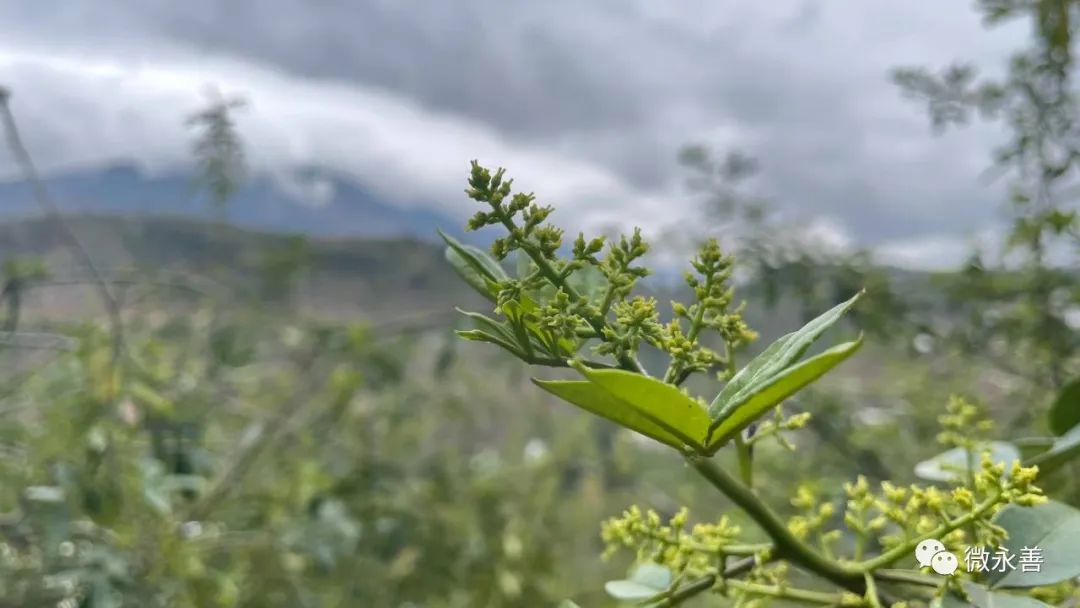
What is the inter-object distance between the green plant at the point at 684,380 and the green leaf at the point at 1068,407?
0.12 m

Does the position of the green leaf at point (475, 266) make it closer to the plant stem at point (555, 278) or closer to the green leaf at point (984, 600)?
the plant stem at point (555, 278)

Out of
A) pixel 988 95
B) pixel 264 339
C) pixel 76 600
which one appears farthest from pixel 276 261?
pixel 988 95

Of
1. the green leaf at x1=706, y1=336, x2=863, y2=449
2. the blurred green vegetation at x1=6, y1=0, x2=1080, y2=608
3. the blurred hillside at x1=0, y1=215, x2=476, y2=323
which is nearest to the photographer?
the green leaf at x1=706, y1=336, x2=863, y2=449

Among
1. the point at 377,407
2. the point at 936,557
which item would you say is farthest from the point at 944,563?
the point at 377,407

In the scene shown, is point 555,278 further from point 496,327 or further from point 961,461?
point 961,461

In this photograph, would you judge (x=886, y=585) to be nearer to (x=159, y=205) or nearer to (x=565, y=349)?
(x=565, y=349)

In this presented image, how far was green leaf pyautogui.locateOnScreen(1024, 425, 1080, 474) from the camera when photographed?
1.00 ft

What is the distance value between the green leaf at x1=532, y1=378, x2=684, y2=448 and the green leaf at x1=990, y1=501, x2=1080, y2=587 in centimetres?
11

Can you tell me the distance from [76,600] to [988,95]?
34.8 inches

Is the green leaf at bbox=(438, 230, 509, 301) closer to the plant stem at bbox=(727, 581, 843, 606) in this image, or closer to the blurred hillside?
the plant stem at bbox=(727, 581, 843, 606)

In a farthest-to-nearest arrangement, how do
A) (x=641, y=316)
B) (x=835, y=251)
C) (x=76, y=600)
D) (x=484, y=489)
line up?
(x=484, y=489), (x=835, y=251), (x=76, y=600), (x=641, y=316)

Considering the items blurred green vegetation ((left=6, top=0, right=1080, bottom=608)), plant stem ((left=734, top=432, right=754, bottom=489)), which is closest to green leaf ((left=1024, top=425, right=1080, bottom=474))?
blurred green vegetation ((left=6, top=0, right=1080, bottom=608))

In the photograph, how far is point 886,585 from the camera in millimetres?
263

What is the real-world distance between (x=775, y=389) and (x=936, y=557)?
3.3 inches
